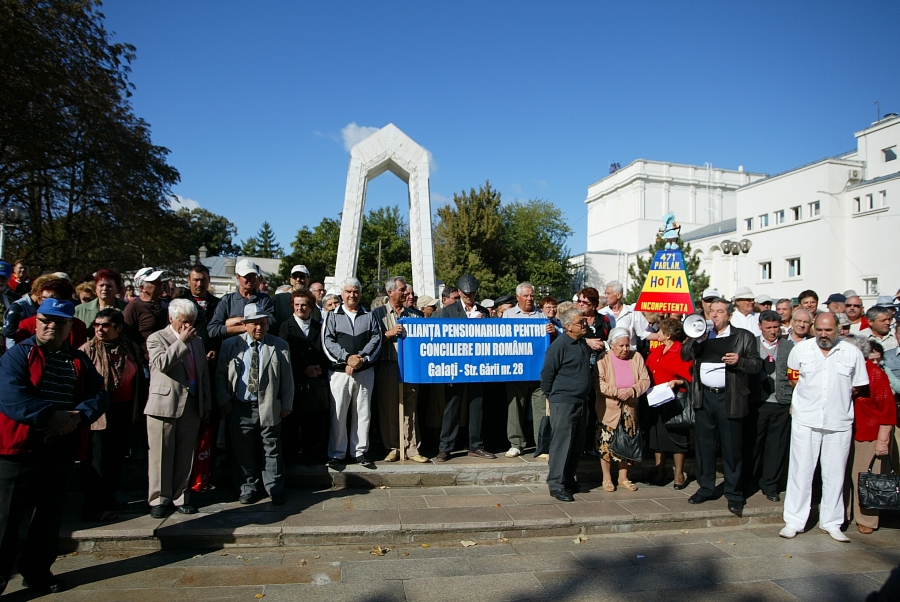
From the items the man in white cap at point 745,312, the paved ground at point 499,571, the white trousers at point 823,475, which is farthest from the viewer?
the man in white cap at point 745,312

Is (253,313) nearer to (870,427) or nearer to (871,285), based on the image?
(870,427)

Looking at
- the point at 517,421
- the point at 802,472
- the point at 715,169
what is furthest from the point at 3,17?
the point at 715,169

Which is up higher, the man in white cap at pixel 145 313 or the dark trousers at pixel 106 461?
the man in white cap at pixel 145 313

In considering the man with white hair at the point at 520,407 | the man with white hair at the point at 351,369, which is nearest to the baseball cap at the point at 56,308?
the man with white hair at the point at 351,369

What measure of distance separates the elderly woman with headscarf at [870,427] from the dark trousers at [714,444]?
1090mm

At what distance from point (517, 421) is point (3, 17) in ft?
56.3

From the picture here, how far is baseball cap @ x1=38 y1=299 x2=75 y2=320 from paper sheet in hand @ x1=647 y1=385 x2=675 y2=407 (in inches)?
220

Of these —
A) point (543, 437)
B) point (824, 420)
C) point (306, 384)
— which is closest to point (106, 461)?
point (306, 384)

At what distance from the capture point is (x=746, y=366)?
5.70 metres

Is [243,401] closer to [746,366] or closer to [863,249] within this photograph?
[746,366]

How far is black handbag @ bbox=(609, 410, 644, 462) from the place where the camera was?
6121 millimetres

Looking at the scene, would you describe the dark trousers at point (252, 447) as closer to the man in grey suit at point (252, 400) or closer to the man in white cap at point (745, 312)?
Answer: the man in grey suit at point (252, 400)

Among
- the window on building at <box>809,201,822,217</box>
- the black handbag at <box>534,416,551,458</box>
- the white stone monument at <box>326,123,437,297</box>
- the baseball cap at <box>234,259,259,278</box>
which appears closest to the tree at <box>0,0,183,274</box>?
the white stone monument at <box>326,123,437,297</box>

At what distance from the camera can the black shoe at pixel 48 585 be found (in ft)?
12.5
